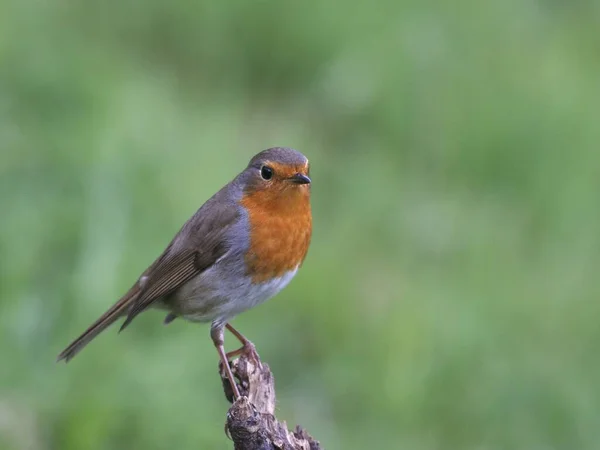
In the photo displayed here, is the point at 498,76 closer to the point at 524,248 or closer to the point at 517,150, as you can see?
the point at 517,150

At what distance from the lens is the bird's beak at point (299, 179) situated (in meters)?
4.66

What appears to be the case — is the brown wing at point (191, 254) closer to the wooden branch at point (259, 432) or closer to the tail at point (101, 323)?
the tail at point (101, 323)

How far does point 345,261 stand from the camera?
6758 mm

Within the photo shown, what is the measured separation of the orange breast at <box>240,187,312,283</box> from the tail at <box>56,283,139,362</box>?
0.68 meters

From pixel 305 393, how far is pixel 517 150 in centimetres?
274

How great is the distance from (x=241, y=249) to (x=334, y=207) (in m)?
2.63

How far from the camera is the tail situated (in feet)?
16.7

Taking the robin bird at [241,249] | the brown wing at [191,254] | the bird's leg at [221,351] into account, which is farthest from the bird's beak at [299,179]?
the bird's leg at [221,351]

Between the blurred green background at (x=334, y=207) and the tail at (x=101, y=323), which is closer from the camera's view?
the tail at (x=101, y=323)

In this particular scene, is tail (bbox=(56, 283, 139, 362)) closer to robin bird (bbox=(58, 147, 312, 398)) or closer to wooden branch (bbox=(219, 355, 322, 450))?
robin bird (bbox=(58, 147, 312, 398))

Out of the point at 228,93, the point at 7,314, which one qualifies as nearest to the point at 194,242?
the point at 7,314

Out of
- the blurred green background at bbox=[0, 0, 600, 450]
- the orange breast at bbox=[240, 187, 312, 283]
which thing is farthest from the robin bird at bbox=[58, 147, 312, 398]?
the blurred green background at bbox=[0, 0, 600, 450]

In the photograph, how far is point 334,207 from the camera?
734 centimetres

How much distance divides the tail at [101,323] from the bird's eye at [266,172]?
2.64ft
